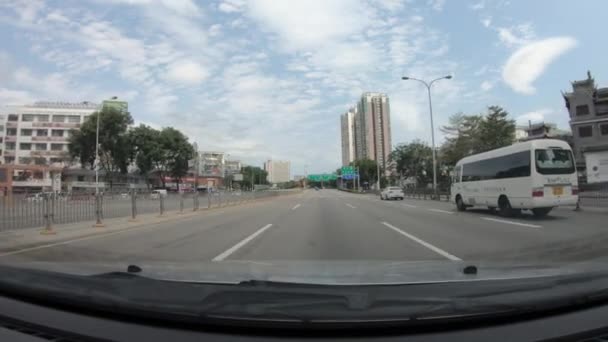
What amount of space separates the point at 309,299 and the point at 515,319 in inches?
40.2

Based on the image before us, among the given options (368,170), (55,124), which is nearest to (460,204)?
(55,124)

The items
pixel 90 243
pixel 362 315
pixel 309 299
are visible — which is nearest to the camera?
pixel 362 315

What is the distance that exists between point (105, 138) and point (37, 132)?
92.1ft

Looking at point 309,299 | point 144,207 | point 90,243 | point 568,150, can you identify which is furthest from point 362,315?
point 144,207

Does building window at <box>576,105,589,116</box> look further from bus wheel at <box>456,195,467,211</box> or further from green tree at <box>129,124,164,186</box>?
green tree at <box>129,124,164,186</box>

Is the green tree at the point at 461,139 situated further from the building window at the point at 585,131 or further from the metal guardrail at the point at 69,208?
the metal guardrail at the point at 69,208

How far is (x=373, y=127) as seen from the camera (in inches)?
3644

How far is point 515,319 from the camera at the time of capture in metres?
2.05

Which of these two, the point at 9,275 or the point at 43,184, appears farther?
the point at 43,184

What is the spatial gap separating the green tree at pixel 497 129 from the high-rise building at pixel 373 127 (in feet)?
133

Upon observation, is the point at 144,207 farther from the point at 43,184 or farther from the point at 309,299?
the point at 43,184

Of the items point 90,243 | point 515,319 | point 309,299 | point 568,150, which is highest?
point 568,150

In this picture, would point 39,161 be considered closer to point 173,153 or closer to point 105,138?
point 105,138

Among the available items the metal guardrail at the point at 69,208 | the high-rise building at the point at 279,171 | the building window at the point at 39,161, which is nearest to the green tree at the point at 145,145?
the building window at the point at 39,161
